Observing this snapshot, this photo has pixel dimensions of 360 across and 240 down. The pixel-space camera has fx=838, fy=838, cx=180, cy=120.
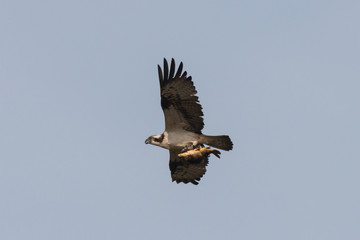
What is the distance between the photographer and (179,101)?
65.9ft

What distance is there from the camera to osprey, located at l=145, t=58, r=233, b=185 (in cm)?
1994

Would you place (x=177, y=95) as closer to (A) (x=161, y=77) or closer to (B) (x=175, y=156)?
(A) (x=161, y=77)

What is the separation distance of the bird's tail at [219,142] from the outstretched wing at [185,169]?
819mm

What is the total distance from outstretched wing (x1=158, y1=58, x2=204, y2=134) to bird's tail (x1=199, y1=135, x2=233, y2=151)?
1.02ft

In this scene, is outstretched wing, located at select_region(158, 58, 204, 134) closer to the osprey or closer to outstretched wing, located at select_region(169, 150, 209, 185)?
the osprey

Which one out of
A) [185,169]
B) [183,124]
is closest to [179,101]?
[183,124]

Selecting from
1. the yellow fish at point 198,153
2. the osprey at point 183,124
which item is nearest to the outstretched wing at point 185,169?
the osprey at point 183,124

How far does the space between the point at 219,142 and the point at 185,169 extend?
5.39ft

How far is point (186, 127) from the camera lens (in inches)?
805

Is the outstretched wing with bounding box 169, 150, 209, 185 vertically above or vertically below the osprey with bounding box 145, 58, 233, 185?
below

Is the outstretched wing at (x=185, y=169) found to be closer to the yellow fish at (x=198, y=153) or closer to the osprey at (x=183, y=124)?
the osprey at (x=183, y=124)

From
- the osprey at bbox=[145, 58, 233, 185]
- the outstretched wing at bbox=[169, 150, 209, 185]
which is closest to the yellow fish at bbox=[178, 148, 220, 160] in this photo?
the osprey at bbox=[145, 58, 233, 185]

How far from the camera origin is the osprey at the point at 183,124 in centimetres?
1994

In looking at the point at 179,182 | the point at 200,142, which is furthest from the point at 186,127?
the point at 179,182
